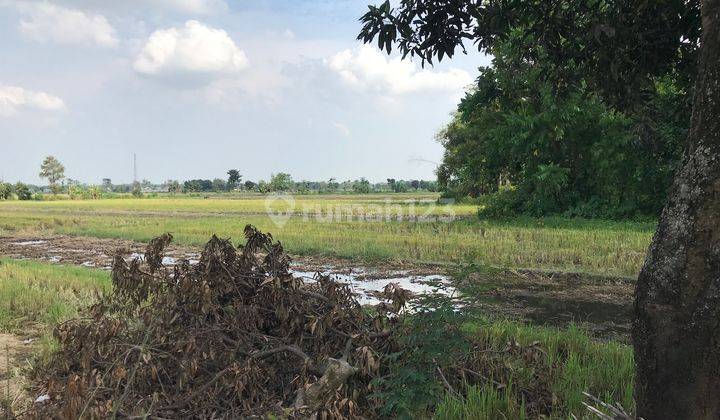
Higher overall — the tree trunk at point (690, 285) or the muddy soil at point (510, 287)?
the tree trunk at point (690, 285)

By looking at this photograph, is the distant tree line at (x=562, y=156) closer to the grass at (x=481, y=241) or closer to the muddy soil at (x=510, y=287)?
the grass at (x=481, y=241)

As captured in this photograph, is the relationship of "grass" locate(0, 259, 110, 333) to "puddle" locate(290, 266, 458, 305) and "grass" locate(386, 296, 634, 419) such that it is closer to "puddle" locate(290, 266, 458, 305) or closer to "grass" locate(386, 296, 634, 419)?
"puddle" locate(290, 266, 458, 305)

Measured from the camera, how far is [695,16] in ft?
12.4

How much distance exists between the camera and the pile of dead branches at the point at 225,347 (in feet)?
10.9

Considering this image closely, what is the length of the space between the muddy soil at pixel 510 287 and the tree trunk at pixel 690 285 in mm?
1407

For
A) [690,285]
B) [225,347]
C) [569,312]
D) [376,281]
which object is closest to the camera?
[690,285]

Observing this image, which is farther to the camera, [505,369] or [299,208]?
[299,208]

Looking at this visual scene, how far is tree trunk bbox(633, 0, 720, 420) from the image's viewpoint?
2.37 m

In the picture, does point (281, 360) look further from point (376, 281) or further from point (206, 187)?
point (206, 187)

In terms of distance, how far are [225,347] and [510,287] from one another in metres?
6.40

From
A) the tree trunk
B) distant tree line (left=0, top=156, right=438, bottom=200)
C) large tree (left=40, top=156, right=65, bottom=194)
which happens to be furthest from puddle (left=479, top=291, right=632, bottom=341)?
large tree (left=40, top=156, right=65, bottom=194)

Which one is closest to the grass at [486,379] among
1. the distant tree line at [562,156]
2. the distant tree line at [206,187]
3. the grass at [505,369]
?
the grass at [505,369]

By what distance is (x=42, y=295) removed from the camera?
24.6 feet

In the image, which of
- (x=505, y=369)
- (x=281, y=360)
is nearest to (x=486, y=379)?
(x=505, y=369)
